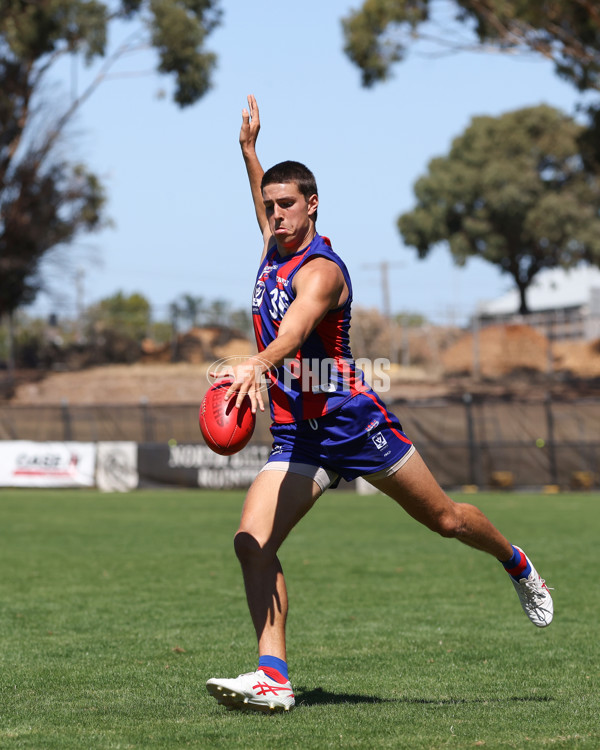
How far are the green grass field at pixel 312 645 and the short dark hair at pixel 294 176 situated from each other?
92.9 inches

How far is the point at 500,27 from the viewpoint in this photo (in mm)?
26969

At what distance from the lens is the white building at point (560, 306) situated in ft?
140

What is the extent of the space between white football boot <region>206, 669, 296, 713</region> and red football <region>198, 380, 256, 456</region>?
0.99m

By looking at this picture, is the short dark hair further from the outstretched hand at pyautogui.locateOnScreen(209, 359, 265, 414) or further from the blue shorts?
the outstretched hand at pyautogui.locateOnScreen(209, 359, 265, 414)

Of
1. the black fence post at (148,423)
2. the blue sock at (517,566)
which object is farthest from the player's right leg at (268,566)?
the black fence post at (148,423)

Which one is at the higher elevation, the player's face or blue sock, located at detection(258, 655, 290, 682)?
the player's face

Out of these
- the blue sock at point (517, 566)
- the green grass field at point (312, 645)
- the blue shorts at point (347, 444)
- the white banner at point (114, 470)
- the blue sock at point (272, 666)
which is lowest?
the white banner at point (114, 470)

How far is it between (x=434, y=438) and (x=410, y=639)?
57.8 ft

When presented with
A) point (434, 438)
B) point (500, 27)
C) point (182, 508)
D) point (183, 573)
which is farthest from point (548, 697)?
point (500, 27)

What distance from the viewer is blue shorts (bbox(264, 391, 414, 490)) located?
4730 mm

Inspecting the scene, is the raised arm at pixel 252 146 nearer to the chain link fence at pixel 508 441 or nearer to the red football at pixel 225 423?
the red football at pixel 225 423

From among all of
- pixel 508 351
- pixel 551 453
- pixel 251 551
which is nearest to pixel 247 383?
pixel 251 551

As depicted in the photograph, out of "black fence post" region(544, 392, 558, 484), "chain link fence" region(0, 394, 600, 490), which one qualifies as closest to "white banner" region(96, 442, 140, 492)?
"chain link fence" region(0, 394, 600, 490)

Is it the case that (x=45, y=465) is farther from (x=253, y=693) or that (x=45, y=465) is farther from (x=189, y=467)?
(x=253, y=693)
